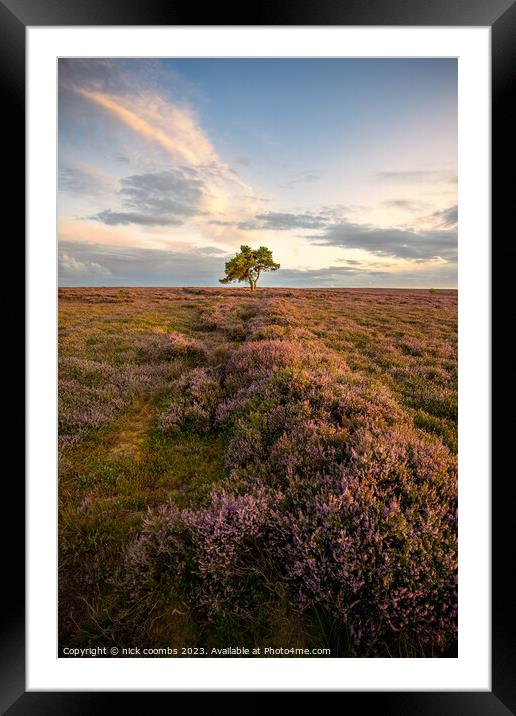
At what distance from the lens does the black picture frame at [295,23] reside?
89.3 inches

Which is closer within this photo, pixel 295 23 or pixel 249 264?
pixel 295 23

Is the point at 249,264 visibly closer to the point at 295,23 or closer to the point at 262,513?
the point at 295,23

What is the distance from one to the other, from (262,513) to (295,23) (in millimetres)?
3966

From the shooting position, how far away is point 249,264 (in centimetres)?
465

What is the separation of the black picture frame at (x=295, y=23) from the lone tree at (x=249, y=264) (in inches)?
86.9

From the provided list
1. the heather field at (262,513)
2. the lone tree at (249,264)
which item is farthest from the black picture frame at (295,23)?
the lone tree at (249,264)

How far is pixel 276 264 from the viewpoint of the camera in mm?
4312

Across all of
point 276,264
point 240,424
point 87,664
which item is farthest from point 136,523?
point 276,264

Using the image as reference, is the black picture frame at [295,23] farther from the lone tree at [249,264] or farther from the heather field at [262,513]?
the lone tree at [249,264]

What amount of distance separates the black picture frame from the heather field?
0.34 m

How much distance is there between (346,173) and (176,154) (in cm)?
221

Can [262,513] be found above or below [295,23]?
below

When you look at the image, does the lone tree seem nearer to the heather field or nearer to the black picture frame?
the heather field

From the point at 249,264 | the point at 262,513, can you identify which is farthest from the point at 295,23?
the point at 262,513
